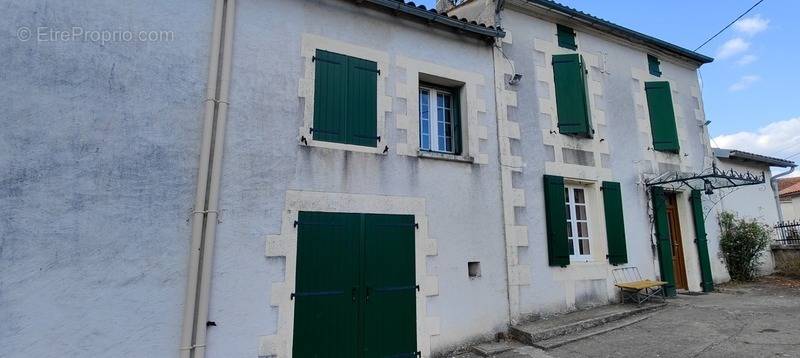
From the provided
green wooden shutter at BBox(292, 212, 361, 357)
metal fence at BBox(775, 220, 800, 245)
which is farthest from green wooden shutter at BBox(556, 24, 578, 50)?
metal fence at BBox(775, 220, 800, 245)

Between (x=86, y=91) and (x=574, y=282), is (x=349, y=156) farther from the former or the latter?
(x=574, y=282)

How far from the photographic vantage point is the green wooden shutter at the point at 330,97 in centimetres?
505

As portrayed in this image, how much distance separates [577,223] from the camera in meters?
6.79

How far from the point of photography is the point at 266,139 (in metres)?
4.71

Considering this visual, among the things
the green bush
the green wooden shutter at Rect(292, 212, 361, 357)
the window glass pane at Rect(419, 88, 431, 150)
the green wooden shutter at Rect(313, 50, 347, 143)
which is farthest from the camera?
the green bush

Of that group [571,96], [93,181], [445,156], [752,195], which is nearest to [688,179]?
[571,96]

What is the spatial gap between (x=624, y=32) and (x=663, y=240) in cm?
388

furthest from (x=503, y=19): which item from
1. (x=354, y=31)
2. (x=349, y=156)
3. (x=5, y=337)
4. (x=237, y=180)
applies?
(x=5, y=337)

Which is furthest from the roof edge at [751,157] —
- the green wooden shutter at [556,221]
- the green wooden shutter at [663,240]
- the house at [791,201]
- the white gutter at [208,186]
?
the house at [791,201]

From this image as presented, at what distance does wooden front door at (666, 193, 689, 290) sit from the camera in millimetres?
7934

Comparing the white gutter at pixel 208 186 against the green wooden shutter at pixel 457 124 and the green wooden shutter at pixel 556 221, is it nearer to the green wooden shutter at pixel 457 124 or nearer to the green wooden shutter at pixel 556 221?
the green wooden shutter at pixel 457 124

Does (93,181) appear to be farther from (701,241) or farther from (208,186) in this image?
(701,241)

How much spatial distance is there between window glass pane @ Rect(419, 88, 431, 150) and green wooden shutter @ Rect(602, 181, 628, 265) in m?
3.20

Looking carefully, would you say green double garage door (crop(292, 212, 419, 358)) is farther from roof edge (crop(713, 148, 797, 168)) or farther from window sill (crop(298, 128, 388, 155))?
roof edge (crop(713, 148, 797, 168))
